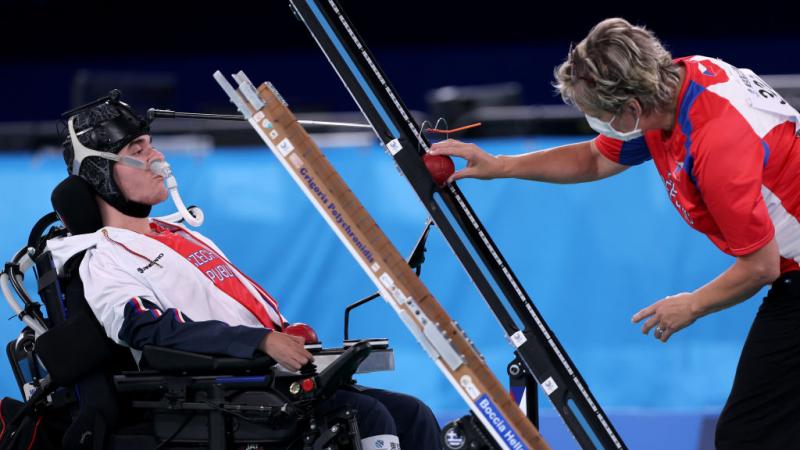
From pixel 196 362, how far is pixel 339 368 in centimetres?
39

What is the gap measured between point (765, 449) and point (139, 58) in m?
6.93

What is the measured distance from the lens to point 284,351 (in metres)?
2.95

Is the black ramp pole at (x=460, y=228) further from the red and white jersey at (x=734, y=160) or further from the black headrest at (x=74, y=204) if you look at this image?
the black headrest at (x=74, y=204)

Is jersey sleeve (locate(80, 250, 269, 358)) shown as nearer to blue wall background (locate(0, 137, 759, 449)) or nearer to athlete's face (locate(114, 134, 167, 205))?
athlete's face (locate(114, 134, 167, 205))

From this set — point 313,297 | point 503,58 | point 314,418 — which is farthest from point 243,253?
point 503,58

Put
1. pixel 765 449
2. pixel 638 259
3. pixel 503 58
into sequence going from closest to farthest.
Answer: pixel 765 449 → pixel 638 259 → pixel 503 58

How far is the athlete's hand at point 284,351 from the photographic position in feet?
9.68

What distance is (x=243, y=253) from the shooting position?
5102 mm

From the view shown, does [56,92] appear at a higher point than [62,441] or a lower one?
higher

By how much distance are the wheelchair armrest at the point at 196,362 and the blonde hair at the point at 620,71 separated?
3.59ft

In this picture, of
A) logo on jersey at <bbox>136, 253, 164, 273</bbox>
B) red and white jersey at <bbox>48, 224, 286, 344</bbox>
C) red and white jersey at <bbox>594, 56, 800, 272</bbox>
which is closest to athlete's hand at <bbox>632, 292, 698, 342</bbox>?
red and white jersey at <bbox>594, 56, 800, 272</bbox>

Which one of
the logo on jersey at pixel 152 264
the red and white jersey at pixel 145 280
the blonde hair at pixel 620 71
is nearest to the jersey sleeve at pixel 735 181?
the blonde hair at pixel 620 71

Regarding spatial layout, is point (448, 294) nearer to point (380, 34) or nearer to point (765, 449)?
point (765, 449)

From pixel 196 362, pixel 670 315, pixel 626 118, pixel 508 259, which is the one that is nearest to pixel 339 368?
pixel 196 362
